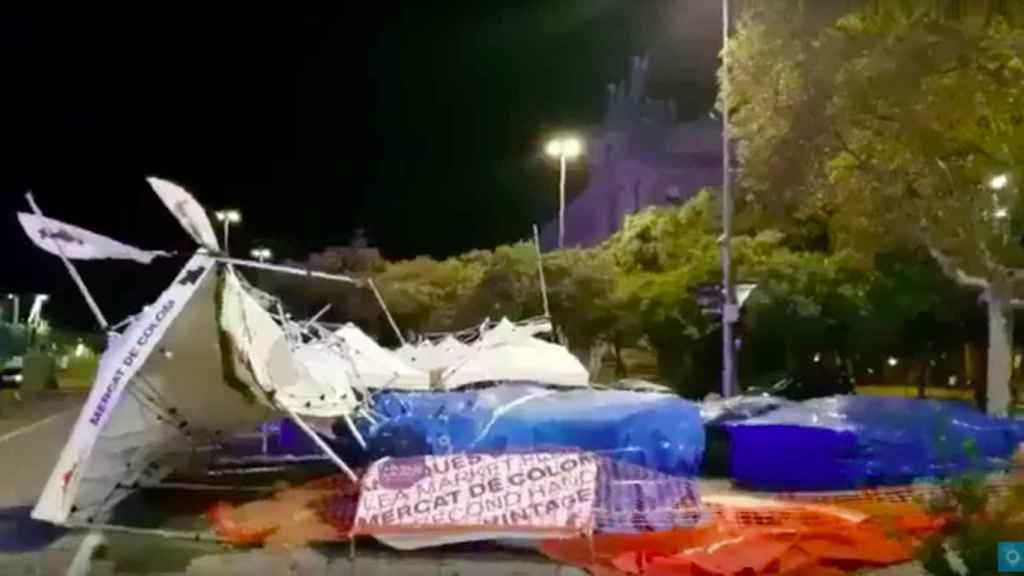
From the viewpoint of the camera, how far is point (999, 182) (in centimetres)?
2011

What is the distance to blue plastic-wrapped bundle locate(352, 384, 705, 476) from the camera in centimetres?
1393

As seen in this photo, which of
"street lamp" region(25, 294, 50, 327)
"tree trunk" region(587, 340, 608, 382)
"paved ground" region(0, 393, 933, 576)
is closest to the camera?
"paved ground" region(0, 393, 933, 576)

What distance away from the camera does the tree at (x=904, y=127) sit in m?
18.4

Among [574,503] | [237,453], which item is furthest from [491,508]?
[237,453]

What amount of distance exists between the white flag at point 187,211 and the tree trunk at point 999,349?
496 inches

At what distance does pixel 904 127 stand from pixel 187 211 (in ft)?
36.7

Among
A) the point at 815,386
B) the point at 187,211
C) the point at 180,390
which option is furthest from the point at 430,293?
the point at 187,211

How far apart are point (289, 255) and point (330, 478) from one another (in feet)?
148

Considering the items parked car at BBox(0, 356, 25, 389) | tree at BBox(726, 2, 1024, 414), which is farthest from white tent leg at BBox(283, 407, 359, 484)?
parked car at BBox(0, 356, 25, 389)

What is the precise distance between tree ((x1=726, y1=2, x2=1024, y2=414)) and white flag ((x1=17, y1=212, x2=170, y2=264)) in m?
10.8

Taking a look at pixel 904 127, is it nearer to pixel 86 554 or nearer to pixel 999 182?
pixel 999 182

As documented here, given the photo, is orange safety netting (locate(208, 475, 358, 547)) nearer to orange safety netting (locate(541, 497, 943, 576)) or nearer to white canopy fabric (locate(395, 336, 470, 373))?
orange safety netting (locate(541, 497, 943, 576))

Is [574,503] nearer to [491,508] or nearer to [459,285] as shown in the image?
[491,508]

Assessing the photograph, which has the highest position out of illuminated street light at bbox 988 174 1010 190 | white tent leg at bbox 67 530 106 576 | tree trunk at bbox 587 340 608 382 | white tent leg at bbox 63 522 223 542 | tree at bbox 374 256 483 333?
illuminated street light at bbox 988 174 1010 190
